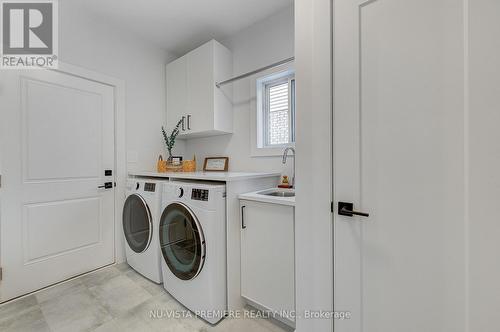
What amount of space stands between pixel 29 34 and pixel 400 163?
298 cm

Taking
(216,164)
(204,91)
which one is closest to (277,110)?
(204,91)

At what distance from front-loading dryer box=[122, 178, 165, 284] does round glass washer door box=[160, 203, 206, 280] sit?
17cm

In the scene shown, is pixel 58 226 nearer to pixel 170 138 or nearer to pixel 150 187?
pixel 150 187

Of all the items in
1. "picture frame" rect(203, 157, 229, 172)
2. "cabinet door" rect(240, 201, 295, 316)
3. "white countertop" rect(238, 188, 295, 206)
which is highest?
"picture frame" rect(203, 157, 229, 172)

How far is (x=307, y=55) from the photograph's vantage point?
1.04 m

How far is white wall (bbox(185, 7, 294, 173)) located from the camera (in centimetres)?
203

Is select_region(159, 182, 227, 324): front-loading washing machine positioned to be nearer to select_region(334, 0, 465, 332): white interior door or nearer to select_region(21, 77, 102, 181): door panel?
select_region(334, 0, 465, 332): white interior door

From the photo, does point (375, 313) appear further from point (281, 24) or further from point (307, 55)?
point (281, 24)

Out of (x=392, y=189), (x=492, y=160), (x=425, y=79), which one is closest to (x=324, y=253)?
(x=392, y=189)

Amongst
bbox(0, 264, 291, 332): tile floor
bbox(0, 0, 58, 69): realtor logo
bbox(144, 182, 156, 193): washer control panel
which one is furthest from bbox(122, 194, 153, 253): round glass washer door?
bbox(0, 0, 58, 69): realtor logo

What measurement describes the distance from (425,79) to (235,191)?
3.96 ft

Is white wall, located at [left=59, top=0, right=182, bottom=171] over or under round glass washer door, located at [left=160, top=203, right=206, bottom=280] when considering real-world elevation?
over

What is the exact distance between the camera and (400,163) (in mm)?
835

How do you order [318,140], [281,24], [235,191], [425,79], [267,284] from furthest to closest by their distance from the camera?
[281,24]
[235,191]
[267,284]
[318,140]
[425,79]
